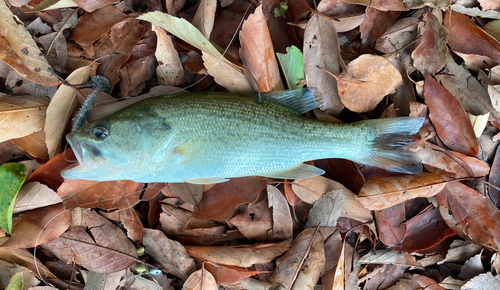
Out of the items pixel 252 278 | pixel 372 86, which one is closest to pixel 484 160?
pixel 372 86

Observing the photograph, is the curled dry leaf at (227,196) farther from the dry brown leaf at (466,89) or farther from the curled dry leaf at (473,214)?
the dry brown leaf at (466,89)

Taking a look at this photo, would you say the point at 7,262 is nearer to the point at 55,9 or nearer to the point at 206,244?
the point at 206,244

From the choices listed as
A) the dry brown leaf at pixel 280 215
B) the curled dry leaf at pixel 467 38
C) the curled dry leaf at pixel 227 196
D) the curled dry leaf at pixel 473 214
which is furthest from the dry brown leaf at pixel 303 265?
the curled dry leaf at pixel 467 38

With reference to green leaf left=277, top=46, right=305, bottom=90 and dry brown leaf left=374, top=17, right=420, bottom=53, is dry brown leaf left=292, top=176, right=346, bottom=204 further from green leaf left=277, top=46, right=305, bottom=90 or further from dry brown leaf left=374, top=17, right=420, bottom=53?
dry brown leaf left=374, top=17, right=420, bottom=53

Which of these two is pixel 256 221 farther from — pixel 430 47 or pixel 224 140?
pixel 430 47

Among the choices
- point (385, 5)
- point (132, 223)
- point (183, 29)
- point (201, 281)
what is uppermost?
point (385, 5)

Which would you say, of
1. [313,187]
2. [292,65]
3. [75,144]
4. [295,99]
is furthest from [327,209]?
[75,144]

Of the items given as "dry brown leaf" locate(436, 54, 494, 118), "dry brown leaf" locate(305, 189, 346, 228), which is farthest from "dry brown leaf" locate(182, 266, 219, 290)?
"dry brown leaf" locate(436, 54, 494, 118)
